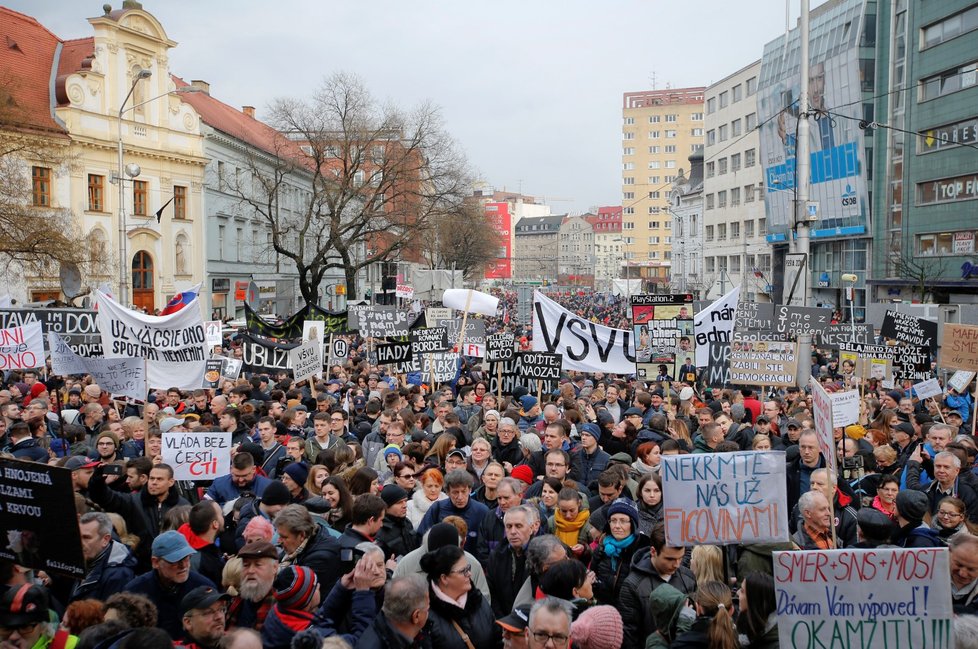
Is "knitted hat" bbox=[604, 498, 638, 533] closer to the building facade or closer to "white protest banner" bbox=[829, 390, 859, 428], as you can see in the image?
"white protest banner" bbox=[829, 390, 859, 428]

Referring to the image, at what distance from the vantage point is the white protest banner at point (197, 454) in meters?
7.59

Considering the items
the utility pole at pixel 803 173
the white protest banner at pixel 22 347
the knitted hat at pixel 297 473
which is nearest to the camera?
the knitted hat at pixel 297 473

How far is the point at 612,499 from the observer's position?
21.1 ft

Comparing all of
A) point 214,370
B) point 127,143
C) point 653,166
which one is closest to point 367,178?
point 127,143

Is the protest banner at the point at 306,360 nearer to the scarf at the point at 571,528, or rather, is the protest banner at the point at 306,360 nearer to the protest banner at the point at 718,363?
the protest banner at the point at 718,363

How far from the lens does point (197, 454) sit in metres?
7.64

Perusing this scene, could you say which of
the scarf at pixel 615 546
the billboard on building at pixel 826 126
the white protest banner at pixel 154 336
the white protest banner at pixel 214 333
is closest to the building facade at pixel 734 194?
the billboard on building at pixel 826 126

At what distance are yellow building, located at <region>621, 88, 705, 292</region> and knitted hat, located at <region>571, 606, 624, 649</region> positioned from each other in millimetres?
109290

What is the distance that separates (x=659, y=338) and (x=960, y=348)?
509 cm

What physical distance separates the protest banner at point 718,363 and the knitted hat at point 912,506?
8.50 meters

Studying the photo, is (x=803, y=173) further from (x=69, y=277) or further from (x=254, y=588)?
(x=69, y=277)

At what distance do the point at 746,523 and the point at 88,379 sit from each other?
13.6 m

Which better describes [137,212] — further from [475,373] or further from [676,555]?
[676,555]

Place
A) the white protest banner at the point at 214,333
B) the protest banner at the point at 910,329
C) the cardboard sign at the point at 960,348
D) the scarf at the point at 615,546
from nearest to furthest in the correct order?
the scarf at the point at 615,546
the cardboard sign at the point at 960,348
the protest banner at the point at 910,329
the white protest banner at the point at 214,333
